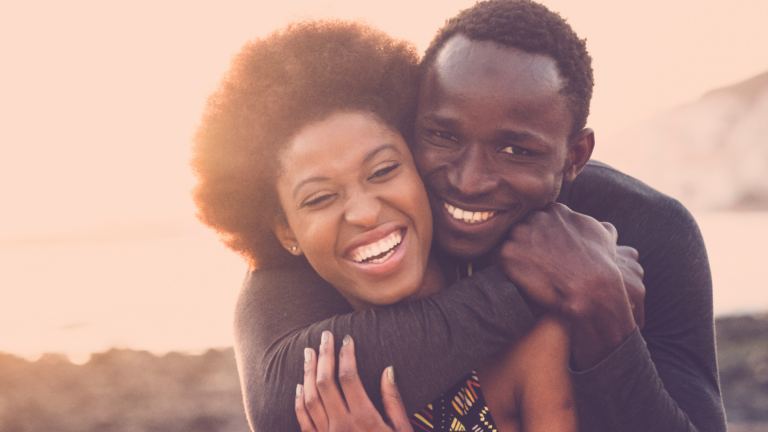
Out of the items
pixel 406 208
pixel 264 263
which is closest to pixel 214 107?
pixel 264 263

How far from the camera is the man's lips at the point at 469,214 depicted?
92.4 inches

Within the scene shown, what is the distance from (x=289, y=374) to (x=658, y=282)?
1700 millimetres

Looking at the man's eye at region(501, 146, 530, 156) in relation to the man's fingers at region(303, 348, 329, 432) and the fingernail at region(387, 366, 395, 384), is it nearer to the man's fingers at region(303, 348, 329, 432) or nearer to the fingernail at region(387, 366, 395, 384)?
the fingernail at region(387, 366, 395, 384)

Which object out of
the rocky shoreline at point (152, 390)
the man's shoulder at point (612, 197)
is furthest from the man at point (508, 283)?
the rocky shoreline at point (152, 390)

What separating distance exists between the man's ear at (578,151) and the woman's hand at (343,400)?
3.77 feet

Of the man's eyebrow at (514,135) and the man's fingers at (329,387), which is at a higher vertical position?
the man's eyebrow at (514,135)

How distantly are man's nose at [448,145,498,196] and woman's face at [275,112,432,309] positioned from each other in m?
0.20

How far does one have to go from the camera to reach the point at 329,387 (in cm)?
211

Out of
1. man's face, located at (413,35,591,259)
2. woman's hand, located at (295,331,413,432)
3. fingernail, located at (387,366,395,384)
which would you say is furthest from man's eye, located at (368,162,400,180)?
fingernail, located at (387,366,395,384)

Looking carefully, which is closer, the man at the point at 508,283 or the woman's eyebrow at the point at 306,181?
the man at the point at 508,283

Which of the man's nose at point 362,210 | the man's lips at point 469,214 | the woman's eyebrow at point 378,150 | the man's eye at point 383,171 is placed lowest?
the man's lips at point 469,214

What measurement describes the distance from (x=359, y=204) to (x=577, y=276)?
85 cm

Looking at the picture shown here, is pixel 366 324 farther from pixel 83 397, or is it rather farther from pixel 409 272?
pixel 83 397

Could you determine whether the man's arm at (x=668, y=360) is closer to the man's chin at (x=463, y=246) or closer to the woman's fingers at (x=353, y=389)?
the man's chin at (x=463, y=246)
